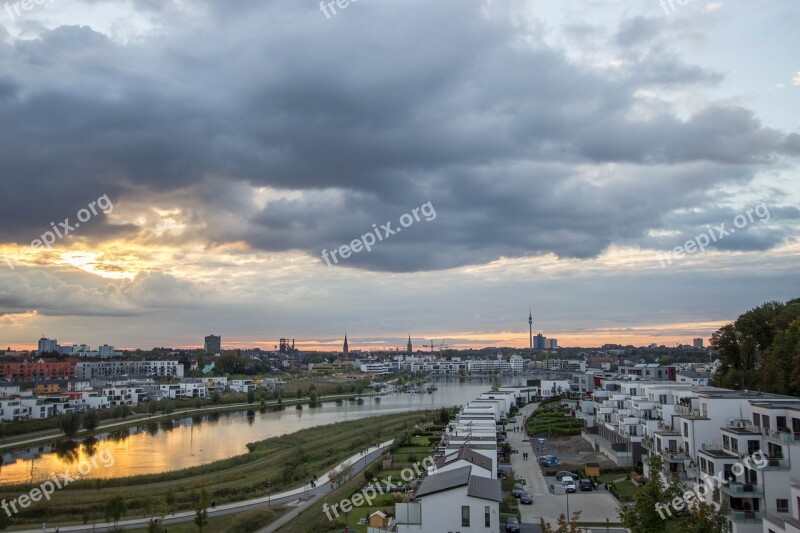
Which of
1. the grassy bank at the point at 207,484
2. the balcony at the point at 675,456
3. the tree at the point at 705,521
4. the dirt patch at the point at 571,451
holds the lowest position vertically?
the grassy bank at the point at 207,484

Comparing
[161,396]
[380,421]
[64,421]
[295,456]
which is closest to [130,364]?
[161,396]

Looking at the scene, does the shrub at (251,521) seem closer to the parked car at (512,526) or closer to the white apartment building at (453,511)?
the white apartment building at (453,511)

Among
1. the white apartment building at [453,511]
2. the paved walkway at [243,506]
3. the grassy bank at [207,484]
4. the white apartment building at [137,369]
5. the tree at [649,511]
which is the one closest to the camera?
the tree at [649,511]

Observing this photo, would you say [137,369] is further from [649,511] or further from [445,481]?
[649,511]

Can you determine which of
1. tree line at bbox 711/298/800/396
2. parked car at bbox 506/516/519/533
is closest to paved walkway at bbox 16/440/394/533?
parked car at bbox 506/516/519/533

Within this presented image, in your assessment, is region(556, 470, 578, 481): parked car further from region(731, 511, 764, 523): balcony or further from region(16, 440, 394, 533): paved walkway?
region(731, 511, 764, 523): balcony

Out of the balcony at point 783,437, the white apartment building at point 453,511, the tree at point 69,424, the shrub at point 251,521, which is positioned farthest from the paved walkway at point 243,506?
the tree at point 69,424

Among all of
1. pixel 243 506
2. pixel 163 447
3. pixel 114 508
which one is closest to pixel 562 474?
pixel 243 506
